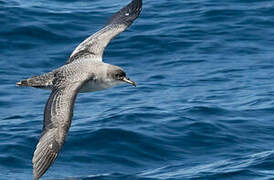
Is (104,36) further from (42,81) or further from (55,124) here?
(55,124)

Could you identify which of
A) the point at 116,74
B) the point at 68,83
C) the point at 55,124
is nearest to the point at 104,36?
the point at 116,74

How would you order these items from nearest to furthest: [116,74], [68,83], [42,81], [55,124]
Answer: [55,124]
[68,83]
[42,81]
[116,74]

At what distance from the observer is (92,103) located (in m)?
14.3

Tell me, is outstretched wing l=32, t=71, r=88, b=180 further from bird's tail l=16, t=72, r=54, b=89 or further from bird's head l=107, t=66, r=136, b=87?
bird's head l=107, t=66, r=136, b=87

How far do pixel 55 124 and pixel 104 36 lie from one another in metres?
3.57

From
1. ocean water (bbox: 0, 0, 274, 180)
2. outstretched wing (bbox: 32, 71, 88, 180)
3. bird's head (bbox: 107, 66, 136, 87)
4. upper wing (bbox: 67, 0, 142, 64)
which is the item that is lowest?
ocean water (bbox: 0, 0, 274, 180)

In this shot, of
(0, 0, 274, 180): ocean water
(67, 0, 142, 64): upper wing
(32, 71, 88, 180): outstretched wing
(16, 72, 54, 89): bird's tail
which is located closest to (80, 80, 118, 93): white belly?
(32, 71, 88, 180): outstretched wing

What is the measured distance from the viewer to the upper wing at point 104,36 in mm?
12508

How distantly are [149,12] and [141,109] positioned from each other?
535 cm

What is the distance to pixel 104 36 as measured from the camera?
13.0 m

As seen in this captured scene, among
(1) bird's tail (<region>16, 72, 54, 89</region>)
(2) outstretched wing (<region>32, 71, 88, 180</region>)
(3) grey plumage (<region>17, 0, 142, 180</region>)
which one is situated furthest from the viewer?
(1) bird's tail (<region>16, 72, 54, 89</region>)

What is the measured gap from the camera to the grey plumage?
30.8 feet

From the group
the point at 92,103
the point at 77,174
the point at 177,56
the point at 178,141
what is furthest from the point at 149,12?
the point at 77,174

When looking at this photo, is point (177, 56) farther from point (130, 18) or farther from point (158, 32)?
point (130, 18)
